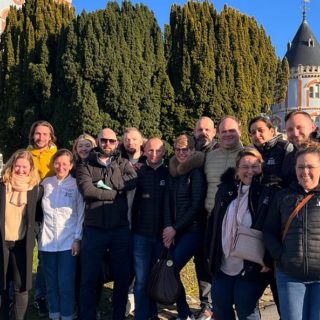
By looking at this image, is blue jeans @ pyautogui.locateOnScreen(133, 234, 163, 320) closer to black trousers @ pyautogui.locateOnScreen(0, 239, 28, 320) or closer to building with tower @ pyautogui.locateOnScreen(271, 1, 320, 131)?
black trousers @ pyautogui.locateOnScreen(0, 239, 28, 320)

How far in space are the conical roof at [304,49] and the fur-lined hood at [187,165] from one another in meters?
51.9

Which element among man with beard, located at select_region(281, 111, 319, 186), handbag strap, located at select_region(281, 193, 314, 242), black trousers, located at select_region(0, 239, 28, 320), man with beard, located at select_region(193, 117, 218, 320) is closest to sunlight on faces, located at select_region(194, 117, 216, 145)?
man with beard, located at select_region(193, 117, 218, 320)

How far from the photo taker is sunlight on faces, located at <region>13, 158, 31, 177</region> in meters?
4.36

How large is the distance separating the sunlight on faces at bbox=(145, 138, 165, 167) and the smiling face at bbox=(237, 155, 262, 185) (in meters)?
1.18

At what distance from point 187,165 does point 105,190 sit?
2.90ft

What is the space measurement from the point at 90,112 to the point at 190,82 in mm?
3775

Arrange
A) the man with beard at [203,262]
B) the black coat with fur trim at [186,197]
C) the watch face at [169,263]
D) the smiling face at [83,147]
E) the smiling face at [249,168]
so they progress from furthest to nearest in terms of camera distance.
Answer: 1. the smiling face at [83,147]
2. the man with beard at [203,262]
3. the black coat with fur trim at [186,197]
4. the watch face at [169,263]
5. the smiling face at [249,168]

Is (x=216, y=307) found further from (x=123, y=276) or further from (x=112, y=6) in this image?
(x=112, y=6)

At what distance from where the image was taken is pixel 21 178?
4.34 metres

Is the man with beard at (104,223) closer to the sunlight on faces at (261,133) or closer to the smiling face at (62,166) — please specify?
the smiling face at (62,166)

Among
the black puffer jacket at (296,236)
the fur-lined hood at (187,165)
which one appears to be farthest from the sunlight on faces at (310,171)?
the fur-lined hood at (187,165)

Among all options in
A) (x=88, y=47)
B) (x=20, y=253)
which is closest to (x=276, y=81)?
(x=88, y=47)

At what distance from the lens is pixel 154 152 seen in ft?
15.1

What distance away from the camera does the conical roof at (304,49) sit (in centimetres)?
5231
